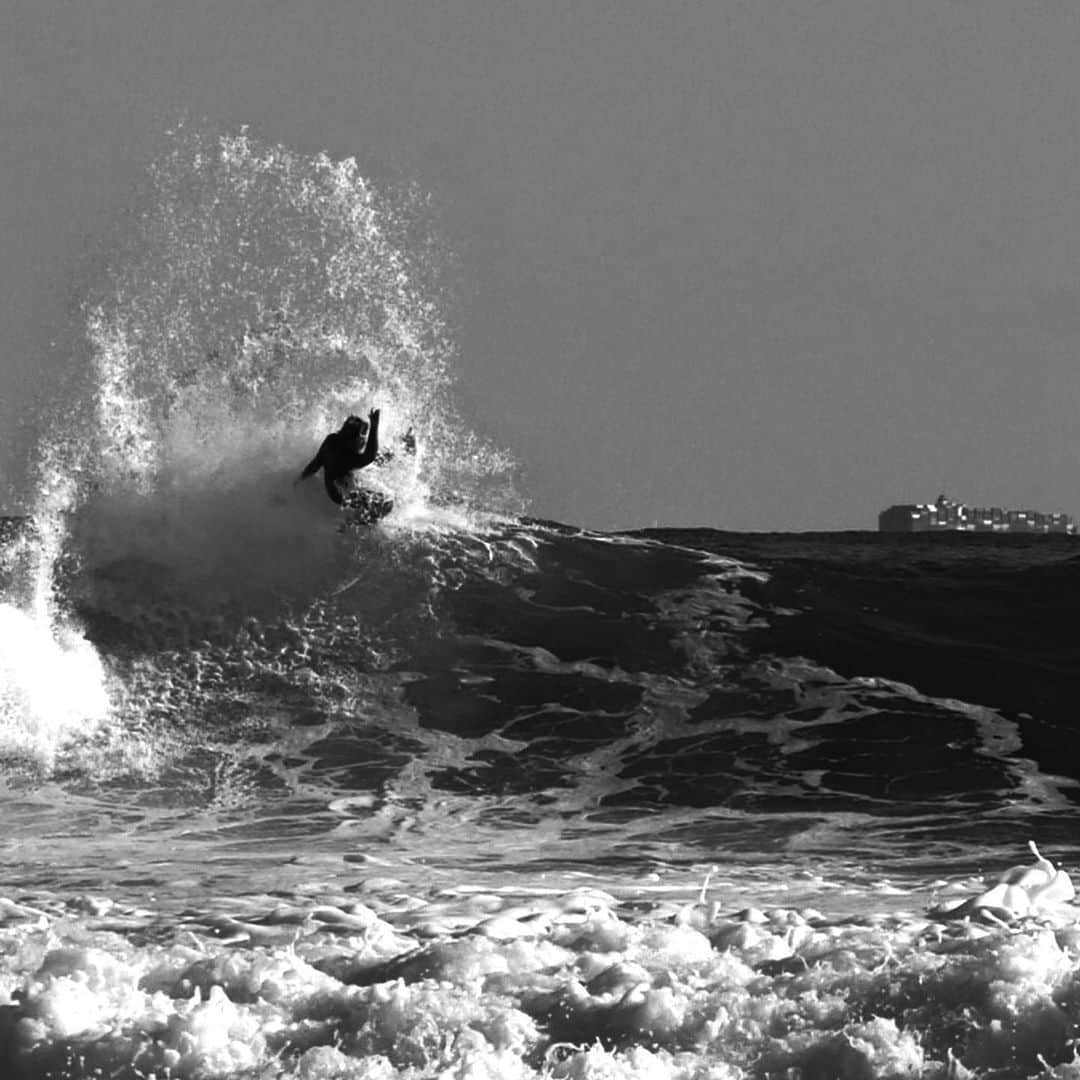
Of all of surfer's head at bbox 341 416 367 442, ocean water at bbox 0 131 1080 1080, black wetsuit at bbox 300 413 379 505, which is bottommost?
ocean water at bbox 0 131 1080 1080

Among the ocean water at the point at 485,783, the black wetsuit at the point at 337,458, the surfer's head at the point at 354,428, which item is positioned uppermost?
the surfer's head at the point at 354,428

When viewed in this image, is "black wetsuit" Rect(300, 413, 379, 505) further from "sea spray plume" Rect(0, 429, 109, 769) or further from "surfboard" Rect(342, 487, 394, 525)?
"sea spray plume" Rect(0, 429, 109, 769)

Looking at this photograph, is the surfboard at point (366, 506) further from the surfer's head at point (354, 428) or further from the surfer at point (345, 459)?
the surfer's head at point (354, 428)

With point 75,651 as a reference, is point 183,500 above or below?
above

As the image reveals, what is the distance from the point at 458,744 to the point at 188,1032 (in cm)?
834

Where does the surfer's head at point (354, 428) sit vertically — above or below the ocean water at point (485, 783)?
above

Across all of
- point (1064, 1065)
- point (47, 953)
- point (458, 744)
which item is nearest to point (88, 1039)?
point (47, 953)

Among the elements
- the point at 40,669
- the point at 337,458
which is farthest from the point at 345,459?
the point at 40,669

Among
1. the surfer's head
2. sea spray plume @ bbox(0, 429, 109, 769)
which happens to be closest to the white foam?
sea spray plume @ bbox(0, 429, 109, 769)

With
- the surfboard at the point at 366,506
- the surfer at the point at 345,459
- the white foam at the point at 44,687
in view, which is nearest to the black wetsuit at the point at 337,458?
the surfer at the point at 345,459

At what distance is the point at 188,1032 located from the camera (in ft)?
16.6

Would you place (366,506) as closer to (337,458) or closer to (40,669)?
(337,458)

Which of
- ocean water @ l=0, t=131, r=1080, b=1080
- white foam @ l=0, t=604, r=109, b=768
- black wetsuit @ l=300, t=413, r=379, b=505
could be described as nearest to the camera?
ocean water @ l=0, t=131, r=1080, b=1080

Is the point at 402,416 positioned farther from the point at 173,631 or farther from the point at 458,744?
the point at 458,744
